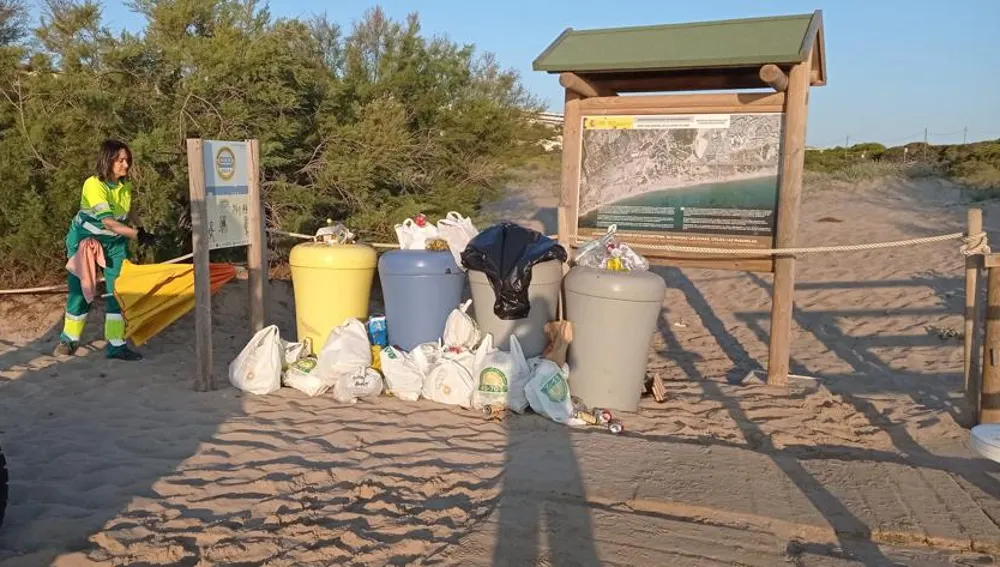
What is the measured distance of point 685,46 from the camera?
6688 mm

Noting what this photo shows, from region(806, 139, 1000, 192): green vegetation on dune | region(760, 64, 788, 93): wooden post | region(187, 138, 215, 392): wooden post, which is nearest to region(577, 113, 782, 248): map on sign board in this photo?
region(760, 64, 788, 93): wooden post

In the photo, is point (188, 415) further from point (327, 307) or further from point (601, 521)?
point (601, 521)

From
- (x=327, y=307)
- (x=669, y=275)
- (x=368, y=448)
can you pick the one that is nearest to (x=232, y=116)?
(x=327, y=307)

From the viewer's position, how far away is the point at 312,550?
3.46m

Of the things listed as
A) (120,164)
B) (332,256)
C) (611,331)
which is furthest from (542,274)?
(120,164)

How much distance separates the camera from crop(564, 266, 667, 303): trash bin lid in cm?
566

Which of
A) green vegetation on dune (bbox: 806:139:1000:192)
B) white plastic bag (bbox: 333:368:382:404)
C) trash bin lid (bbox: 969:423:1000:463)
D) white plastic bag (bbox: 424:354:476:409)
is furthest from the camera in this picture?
green vegetation on dune (bbox: 806:139:1000:192)

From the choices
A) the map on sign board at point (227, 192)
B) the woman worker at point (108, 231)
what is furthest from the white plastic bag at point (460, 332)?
the woman worker at point (108, 231)

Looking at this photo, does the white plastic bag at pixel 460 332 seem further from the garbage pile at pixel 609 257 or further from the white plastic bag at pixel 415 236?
the garbage pile at pixel 609 257

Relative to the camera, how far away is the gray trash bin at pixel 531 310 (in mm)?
6137

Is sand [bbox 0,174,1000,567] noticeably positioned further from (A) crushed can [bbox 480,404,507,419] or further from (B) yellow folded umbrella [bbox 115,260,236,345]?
(B) yellow folded umbrella [bbox 115,260,236,345]

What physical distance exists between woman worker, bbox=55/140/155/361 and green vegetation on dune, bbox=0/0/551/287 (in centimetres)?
192

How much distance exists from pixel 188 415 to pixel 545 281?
274 cm

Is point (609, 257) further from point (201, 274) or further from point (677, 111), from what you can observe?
point (201, 274)
